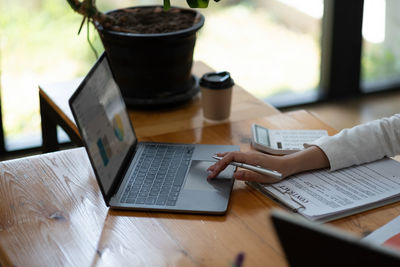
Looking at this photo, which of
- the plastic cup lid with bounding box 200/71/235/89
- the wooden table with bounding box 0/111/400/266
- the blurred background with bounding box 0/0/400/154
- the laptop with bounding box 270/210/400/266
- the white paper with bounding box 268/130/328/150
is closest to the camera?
the laptop with bounding box 270/210/400/266

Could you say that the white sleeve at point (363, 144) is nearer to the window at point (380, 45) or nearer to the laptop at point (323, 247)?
the laptop at point (323, 247)

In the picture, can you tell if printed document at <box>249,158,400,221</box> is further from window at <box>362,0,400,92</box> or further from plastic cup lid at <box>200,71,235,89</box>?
window at <box>362,0,400,92</box>

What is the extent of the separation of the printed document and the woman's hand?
16 mm

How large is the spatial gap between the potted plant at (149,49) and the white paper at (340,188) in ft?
1.85

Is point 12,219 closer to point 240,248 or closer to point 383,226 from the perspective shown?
point 240,248

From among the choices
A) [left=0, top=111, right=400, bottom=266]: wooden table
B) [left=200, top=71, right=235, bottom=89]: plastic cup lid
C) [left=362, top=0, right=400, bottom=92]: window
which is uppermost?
[left=200, top=71, right=235, bottom=89]: plastic cup lid

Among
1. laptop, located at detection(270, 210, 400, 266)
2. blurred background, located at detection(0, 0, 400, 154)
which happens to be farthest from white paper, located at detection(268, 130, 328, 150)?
blurred background, located at detection(0, 0, 400, 154)

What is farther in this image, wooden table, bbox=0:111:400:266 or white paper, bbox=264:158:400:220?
white paper, bbox=264:158:400:220

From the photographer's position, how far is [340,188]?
1112 millimetres

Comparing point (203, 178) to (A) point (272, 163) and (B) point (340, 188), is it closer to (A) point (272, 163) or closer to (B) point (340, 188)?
(A) point (272, 163)

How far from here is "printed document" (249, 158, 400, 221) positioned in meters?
1.04

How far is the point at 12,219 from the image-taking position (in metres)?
1.06

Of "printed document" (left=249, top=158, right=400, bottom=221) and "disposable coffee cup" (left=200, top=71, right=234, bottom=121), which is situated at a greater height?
"disposable coffee cup" (left=200, top=71, right=234, bottom=121)

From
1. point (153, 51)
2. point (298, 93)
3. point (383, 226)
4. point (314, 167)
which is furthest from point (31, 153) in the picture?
point (383, 226)
